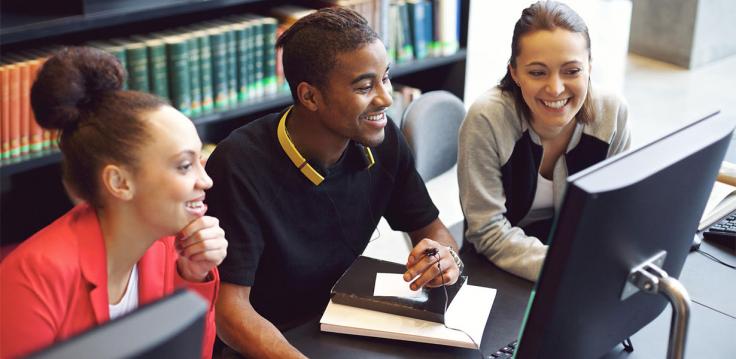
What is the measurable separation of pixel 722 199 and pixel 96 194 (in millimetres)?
1400

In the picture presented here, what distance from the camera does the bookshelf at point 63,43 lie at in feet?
8.49

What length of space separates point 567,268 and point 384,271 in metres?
0.64

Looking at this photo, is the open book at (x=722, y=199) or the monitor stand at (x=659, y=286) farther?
the open book at (x=722, y=199)

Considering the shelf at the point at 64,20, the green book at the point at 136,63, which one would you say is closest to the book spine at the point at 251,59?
the shelf at the point at 64,20

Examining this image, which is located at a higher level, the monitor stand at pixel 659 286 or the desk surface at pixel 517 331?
the monitor stand at pixel 659 286

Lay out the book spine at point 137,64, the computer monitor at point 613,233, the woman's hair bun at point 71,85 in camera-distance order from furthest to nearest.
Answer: the book spine at point 137,64 < the woman's hair bun at point 71,85 < the computer monitor at point 613,233

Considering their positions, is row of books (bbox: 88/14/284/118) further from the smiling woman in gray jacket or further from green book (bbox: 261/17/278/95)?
the smiling woman in gray jacket

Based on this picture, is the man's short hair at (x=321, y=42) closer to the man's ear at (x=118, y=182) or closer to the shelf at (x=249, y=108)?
the man's ear at (x=118, y=182)

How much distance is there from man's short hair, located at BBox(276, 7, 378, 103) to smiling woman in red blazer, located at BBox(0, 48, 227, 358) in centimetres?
41

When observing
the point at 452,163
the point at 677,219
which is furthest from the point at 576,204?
the point at 452,163

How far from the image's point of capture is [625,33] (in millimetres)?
4258

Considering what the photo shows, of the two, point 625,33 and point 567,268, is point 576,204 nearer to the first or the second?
point 567,268

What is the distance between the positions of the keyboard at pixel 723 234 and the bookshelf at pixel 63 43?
1.62m

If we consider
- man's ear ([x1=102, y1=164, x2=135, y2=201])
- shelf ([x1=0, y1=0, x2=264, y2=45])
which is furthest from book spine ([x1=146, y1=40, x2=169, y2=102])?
man's ear ([x1=102, y1=164, x2=135, y2=201])
